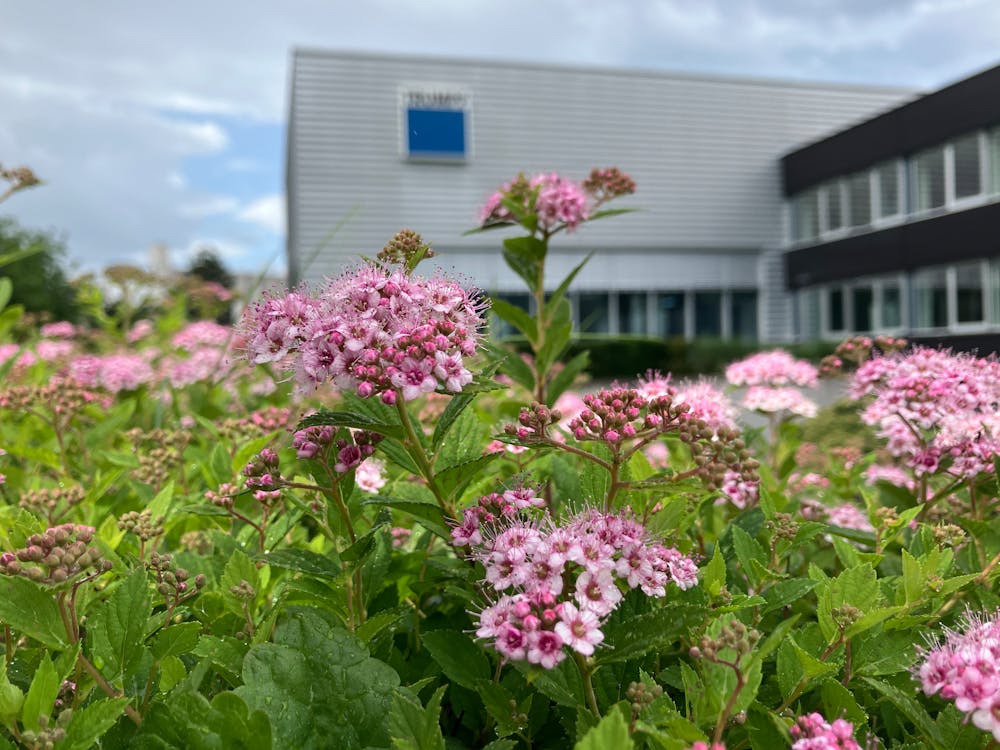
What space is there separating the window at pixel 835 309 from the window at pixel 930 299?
2.55 metres

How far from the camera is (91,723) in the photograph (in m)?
0.74

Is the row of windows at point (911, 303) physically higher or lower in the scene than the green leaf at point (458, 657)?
higher

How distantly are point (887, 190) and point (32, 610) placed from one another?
862 inches

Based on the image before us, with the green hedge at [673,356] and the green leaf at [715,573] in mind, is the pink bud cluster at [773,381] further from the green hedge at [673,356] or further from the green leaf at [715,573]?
the green hedge at [673,356]

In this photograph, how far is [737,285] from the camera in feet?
78.3

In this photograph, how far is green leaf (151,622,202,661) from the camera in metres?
0.87

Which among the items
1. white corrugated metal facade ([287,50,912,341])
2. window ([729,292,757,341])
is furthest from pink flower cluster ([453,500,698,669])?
window ([729,292,757,341])

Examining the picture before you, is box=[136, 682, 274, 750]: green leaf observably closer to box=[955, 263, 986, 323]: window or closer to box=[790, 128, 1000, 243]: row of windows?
box=[955, 263, 986, 323]: window

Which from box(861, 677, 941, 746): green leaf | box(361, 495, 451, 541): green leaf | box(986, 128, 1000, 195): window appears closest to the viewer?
box(861, 677, 941, 746): green leaf

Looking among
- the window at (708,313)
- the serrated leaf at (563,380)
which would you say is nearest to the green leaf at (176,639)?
the serrated leaf at (563,380)

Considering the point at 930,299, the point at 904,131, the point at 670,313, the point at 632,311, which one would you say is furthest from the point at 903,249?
the point at 632,311

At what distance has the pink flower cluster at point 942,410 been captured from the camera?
1327mm

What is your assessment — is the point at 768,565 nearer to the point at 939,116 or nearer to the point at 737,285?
the point at 939,116

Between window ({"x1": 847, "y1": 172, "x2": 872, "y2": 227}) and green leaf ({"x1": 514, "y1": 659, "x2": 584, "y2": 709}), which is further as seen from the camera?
window ({"x1": 847, "y1": 172, "x2": 872, "y2": 227})
